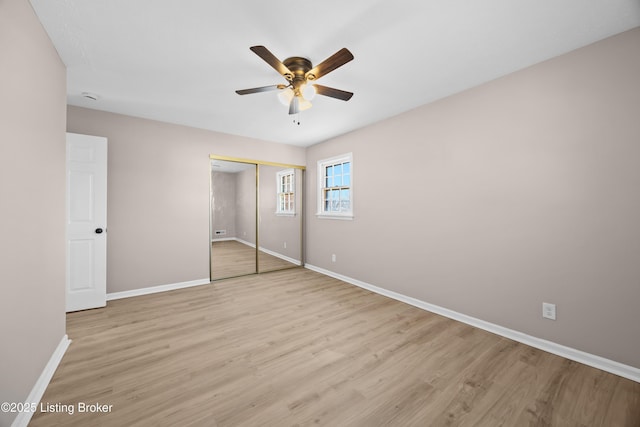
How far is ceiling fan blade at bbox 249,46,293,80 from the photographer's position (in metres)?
1.61

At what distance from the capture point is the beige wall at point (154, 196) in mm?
3330

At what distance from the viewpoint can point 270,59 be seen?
1776 mm

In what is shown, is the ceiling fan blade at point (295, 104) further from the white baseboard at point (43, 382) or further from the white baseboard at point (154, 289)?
the white baseboard at point (154, 289)

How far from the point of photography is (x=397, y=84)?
258 cm

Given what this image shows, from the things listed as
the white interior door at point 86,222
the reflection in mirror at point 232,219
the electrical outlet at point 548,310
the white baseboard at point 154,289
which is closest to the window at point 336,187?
the reflection in mirror at point 232,219

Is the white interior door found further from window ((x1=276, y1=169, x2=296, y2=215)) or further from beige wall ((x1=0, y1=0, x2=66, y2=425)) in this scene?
window ((x1=276, y1=169, x2=296, y2=215))

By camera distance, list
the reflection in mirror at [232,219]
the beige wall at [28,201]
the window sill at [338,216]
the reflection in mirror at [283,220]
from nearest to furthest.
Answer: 1. the beige wall at [28,201]
2. the window sill at [338,216]
3. the reflection in mirror at [232,219]
4. the reflection in mirror at [283,220]

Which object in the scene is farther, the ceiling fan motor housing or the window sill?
the window sill

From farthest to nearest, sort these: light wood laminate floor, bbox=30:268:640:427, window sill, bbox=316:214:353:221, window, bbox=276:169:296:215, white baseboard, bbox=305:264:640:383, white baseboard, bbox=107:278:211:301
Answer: window, bbox=276:169:296:215
window sill, bbox=316:214:353:221
white baseboard, bbox=107:278:211:301
white baseboard, bbox=305:264:640:383
light wood laminate floor, bbox=30:268:640:427

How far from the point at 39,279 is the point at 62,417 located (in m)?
0.90

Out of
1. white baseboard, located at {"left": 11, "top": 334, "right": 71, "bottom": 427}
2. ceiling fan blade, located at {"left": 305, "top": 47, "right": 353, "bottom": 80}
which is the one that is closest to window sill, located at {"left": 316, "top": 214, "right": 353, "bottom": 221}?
ceiling fan blade, located at {"left": 305, "top": 47, "right": 353, "bottom": 80}

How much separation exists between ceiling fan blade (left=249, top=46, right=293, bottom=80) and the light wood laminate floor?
2.36 metres

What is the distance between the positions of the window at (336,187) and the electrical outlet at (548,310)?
8.48 ft

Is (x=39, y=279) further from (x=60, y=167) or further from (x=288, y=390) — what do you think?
(x=288, y=390)
